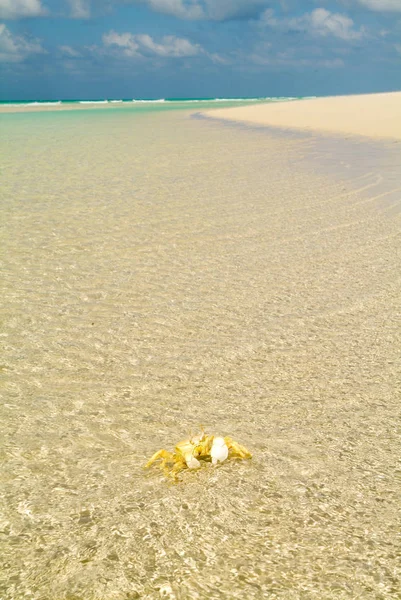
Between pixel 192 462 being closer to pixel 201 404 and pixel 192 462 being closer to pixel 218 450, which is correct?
pixel 218 450

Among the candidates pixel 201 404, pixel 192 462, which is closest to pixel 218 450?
pixel 192 462

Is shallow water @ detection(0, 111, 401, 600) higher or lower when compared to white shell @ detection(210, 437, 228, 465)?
lower

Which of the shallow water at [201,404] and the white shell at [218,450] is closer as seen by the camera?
the shallow water at [201,404]

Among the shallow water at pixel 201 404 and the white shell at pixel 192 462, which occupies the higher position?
the white shell at pixel 192 462

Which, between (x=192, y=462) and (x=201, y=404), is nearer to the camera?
(x=192, y=462)

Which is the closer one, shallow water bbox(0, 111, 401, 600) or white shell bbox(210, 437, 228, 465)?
shallow water bbox(0, 111, 401, 600)
